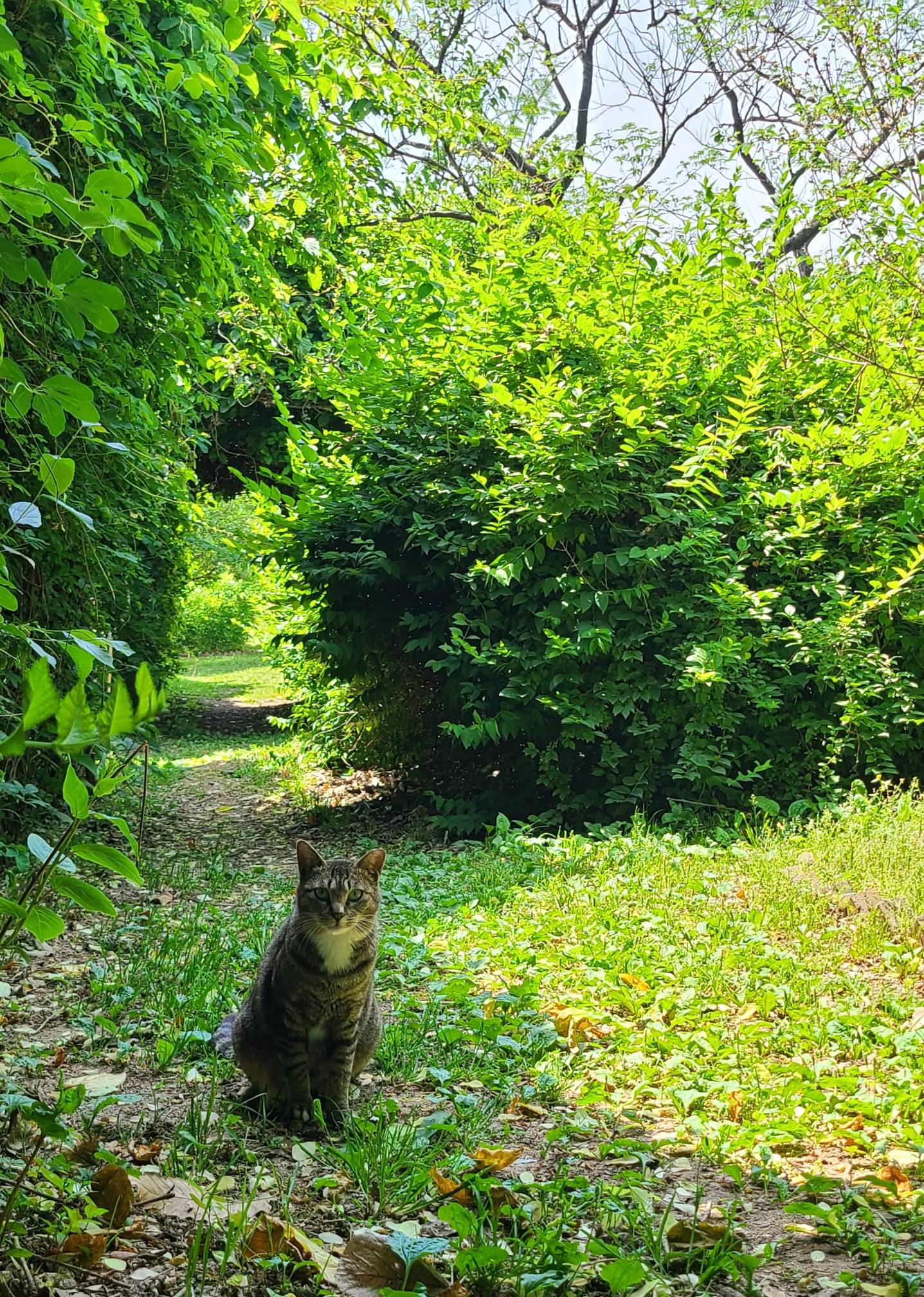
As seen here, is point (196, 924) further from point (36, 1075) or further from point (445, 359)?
point (445, 359)

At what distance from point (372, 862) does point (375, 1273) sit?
1301mm

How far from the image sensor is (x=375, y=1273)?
199cm

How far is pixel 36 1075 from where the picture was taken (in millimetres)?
2826

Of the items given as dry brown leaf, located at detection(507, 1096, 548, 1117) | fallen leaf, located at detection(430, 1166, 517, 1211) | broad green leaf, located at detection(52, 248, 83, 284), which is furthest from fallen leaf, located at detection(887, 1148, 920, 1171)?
broad green leaf, located at detection(52, 248, 83, 284)

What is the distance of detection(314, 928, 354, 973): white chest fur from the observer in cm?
294

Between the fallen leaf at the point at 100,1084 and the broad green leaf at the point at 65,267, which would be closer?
the broad green leaf at the point at 65,267

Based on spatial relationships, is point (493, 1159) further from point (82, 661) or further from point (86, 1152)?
point (82, 661)

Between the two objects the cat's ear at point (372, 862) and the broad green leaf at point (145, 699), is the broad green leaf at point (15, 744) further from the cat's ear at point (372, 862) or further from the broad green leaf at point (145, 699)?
the cat's ear at point (372, 862)

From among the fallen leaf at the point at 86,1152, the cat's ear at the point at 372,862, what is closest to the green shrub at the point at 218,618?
the cat's ear at the point at 372,862

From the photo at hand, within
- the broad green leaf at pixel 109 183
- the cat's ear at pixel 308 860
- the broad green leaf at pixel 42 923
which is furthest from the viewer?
the cat's ear at pixel 308 860

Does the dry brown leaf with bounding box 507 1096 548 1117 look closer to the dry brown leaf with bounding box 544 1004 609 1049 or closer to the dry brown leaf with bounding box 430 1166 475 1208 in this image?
the dry brown leaf with bounding box 544 1004 609 1049

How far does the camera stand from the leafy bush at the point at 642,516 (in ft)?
20.9

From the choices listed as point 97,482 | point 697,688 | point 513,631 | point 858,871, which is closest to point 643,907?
point 858,871

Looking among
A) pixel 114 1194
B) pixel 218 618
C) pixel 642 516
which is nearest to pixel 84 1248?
pixel 114 1194
